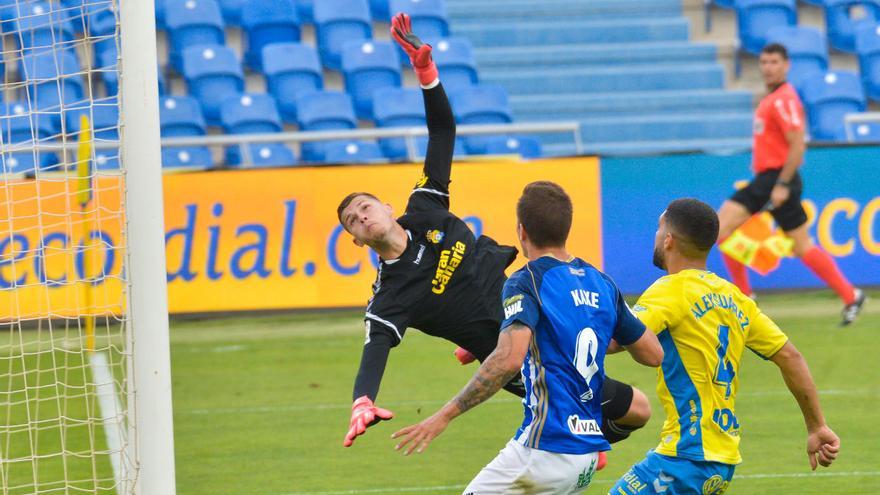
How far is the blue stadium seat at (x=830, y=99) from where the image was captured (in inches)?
678

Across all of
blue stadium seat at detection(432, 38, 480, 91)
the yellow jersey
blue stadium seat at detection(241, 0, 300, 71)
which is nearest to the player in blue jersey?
the yellow jersey

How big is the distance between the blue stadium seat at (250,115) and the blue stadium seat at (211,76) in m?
0.57

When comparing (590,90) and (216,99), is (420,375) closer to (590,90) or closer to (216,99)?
(216,99)

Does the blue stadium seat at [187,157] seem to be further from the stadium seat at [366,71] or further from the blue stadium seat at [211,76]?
the stadium seat at [366,71]

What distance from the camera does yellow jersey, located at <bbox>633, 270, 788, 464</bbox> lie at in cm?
482

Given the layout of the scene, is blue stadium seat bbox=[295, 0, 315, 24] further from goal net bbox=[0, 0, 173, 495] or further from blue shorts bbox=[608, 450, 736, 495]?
blue shorts bbox=[608, 450, 736, 495]

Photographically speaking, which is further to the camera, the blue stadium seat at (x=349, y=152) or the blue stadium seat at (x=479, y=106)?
the blue stadium seat at (x=479, y=106)

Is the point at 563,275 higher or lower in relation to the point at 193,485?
higher

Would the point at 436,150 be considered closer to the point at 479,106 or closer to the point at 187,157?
the point at 187,157

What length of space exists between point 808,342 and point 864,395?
6.19ft

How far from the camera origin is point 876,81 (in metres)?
17.9

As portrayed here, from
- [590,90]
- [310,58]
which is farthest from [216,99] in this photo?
[590,90]

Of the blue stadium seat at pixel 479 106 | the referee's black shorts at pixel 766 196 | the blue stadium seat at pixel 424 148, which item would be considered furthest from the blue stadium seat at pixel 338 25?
the referee's black shorts at pixel 766 196

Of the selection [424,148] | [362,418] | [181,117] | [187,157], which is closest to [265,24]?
[181,117]
